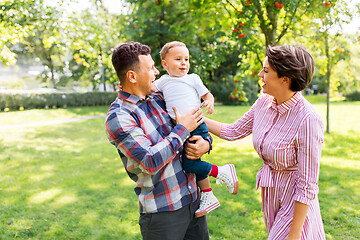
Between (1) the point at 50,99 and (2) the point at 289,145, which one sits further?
(1) the point at 50,99

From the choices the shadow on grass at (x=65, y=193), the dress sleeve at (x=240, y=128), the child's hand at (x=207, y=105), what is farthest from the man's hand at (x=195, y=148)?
the shadow on grass at (x=65, y=193)

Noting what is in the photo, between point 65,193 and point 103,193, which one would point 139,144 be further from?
point 65,193

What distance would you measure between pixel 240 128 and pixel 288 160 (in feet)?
2.12

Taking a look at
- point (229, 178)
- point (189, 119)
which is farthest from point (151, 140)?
point (229, 178)

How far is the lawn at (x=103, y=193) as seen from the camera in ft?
15.1

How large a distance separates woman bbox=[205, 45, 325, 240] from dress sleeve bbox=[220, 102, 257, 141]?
23cm

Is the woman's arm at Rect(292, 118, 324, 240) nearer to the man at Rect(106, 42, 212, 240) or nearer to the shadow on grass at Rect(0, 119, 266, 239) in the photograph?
the man at Rect(106, 42, 212, 240)

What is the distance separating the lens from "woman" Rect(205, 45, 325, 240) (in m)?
1.85

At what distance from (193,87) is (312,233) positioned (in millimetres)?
1376

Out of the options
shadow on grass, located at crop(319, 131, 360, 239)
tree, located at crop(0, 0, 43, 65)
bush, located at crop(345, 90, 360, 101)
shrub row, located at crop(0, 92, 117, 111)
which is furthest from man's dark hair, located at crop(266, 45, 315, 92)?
bush, located at crop(345, 90, 360, 101)

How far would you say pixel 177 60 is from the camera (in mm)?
2406

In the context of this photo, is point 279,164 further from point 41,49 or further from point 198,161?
point 41,49

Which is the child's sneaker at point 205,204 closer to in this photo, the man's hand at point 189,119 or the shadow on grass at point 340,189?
the man's hand at point 189,119

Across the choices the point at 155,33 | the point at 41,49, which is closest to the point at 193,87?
the point at 155,33
